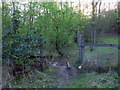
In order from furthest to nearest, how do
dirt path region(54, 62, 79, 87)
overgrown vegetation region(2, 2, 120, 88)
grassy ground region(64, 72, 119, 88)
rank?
dirt path region(54, 62, 79, 87), overgrown vegetation region(2, 2, 120, 88), grassy ground region(64, 72, 119, 88)

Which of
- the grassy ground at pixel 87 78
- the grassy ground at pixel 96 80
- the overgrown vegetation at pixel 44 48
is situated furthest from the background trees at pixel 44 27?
the grassy ground at pixel 96 80

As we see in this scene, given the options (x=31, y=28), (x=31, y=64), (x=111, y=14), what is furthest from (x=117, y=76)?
(x=111, y=14)

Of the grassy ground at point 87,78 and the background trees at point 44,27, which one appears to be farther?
the background trees at point 44,27

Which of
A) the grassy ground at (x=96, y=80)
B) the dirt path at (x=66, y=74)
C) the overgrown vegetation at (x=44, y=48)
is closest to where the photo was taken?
the grassy ground at (x=96, y=80)

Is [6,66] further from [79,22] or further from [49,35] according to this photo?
[79,22]

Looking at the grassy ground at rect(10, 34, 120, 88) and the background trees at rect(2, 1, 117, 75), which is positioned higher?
the background trees at rect(2, 1, 117, 75)

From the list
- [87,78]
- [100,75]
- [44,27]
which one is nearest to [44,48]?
[44,27]

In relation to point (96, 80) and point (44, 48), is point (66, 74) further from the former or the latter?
point (44, 48)

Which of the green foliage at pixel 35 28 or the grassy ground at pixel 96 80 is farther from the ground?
the green foliage at pixel 35 28

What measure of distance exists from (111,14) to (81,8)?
4.76 ft

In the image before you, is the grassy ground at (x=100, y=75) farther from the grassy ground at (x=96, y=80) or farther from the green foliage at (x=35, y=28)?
the green foliage at (x=35, y=28)

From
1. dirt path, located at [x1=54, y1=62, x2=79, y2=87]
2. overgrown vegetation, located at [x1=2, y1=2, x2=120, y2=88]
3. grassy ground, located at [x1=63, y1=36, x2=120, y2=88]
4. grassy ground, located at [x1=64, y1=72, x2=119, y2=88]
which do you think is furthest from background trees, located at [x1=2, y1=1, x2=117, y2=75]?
grassy ground, located at [x1=64, y1=72, x2=119, y2=88]

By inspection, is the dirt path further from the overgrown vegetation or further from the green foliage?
the green foliage

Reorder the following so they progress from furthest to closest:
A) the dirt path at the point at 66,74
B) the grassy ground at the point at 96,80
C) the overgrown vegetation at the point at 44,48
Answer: the dirt path at the point at 66,74 < the overgrown vegetation at the point at 44,48 < the grassy ground at the point at 96,80
